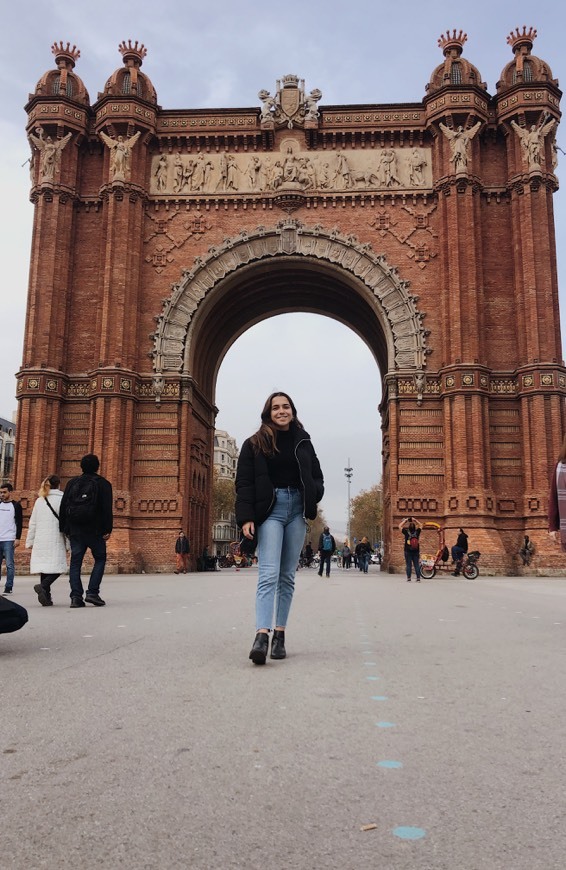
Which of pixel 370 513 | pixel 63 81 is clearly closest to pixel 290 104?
pixel 63 81

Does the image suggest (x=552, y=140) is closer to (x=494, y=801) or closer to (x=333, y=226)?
(x=333, y=226)

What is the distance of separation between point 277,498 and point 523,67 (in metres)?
28.8

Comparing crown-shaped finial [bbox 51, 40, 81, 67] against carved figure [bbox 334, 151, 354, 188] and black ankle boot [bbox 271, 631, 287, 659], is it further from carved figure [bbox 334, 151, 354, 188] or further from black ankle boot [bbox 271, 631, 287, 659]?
black ankle boot [bbox 271, 631, 287, 659]

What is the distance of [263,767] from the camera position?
3107 mm

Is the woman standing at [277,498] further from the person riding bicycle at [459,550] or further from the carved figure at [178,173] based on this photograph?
the carved figure at [178,173]

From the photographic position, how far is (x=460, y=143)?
28.7 m

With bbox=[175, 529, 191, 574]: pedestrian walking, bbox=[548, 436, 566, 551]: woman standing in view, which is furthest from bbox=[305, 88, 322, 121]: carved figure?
bbox=[548, 436, 566, 551]: woman standing

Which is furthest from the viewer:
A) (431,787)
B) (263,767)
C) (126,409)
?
(126,409)

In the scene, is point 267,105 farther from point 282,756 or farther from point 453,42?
point 282,756

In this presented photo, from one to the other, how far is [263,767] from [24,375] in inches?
1079

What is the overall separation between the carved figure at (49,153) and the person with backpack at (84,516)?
22361 mm

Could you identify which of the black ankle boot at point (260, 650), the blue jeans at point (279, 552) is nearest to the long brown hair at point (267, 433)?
the blue jeans at point (279, 552)

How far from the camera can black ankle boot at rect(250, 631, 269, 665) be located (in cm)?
560

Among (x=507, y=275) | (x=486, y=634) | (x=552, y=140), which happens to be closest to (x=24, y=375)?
(x=507, y=275)
